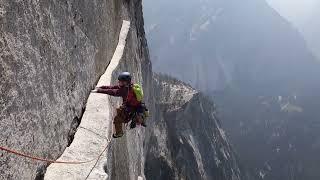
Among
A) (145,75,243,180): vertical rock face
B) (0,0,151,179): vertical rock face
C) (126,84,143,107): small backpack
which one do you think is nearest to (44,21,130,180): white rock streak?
(0,0,151,179): vertical rock face

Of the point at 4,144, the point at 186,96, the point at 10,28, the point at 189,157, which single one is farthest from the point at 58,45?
the point at 186,96

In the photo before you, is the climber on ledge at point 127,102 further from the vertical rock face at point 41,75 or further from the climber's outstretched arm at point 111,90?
the vertical rock face at point 41,75

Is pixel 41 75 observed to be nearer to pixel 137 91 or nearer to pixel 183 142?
pixel 137 91

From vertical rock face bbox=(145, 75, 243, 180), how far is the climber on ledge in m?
33.8

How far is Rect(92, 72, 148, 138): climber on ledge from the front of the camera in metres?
15.6

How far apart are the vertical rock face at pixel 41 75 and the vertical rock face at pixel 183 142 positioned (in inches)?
1343

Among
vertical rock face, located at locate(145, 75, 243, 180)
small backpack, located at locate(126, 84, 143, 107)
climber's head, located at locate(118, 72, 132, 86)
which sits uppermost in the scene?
climber's head, located at locate(118, 72, 132, 86)

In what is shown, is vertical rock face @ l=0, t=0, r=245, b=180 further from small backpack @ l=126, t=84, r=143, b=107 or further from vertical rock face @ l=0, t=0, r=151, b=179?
small backpack @ l=126, t=84, r=143, b=107

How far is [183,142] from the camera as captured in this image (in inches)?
2894

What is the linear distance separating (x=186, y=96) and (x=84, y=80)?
73.2 meters

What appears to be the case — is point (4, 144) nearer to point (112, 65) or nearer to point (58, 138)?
point (58, 138)

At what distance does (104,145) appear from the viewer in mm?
13531

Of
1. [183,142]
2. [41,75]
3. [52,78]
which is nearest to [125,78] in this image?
[52,78]

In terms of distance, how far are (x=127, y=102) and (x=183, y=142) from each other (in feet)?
190
